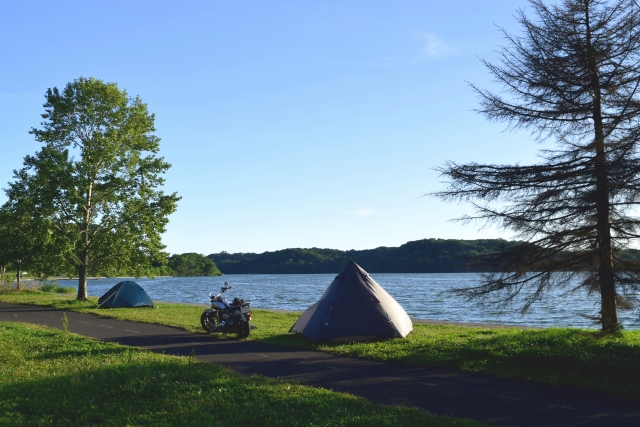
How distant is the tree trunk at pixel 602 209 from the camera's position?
1148 centimetres

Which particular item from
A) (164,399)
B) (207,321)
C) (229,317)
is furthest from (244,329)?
(164,399)

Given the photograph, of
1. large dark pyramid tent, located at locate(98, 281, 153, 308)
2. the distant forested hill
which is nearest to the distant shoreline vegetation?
the distant forested hill

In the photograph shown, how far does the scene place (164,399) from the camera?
28.1 ft

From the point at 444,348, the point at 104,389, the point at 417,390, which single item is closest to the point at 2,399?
the point at 104,389

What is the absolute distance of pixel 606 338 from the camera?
12148 mm

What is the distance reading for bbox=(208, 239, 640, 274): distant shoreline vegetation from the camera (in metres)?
13.0

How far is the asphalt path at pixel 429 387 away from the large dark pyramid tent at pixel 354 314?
1468 mm

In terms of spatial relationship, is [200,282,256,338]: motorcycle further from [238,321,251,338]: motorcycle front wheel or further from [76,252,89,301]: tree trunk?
[76,252,89,301]: tree trunk

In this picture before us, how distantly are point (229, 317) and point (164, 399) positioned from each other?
8689mm

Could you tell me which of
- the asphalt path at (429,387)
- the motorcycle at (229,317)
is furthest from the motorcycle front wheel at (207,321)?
the asphalt path at (429,387)

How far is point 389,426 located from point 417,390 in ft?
9.00

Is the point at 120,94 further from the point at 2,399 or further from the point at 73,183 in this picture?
the point at 2,399

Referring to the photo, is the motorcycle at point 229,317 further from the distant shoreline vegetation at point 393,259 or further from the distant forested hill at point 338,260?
the distant forested hill at point 338,260

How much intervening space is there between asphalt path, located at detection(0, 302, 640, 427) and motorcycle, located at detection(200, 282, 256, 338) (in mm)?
821
